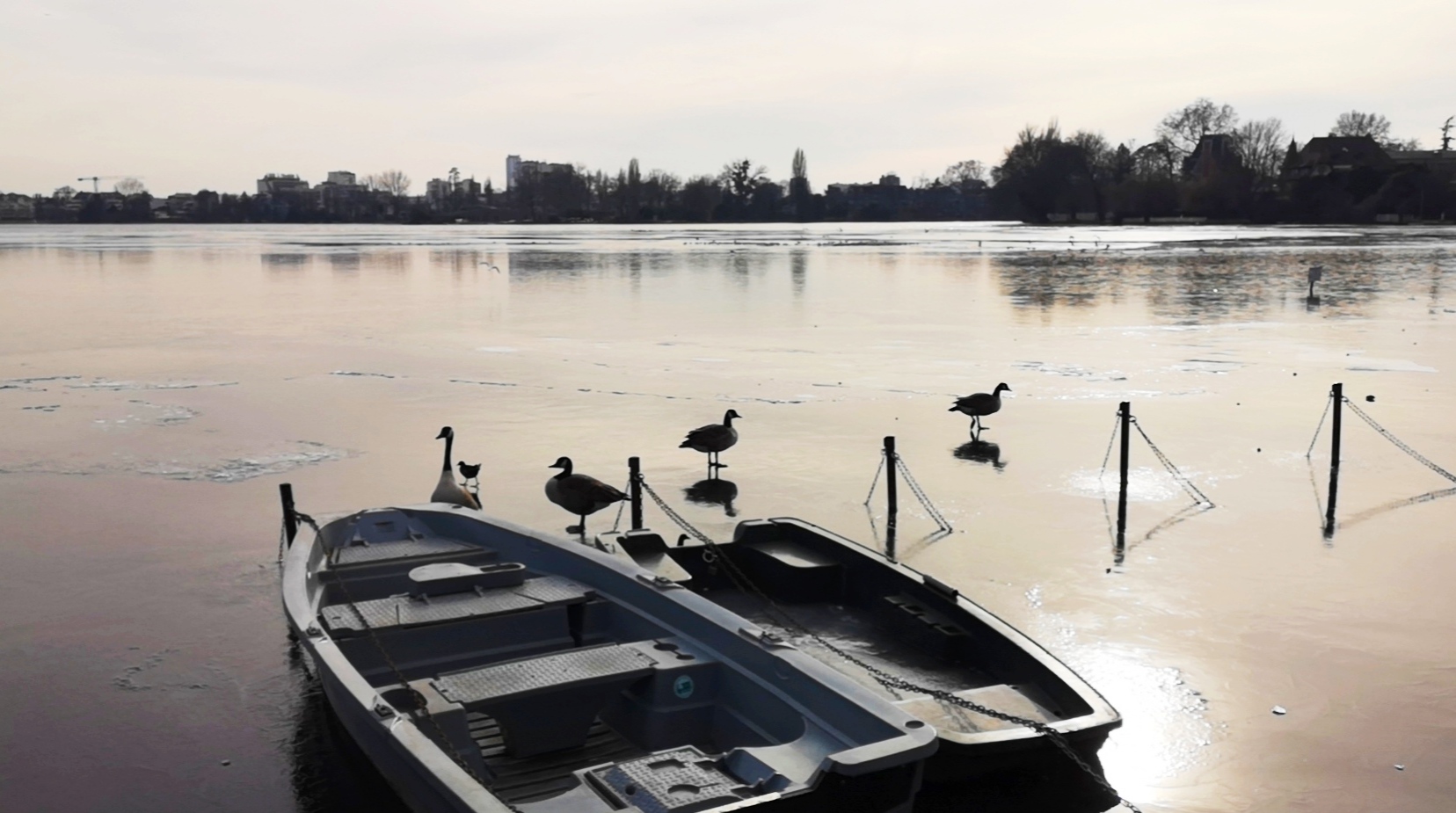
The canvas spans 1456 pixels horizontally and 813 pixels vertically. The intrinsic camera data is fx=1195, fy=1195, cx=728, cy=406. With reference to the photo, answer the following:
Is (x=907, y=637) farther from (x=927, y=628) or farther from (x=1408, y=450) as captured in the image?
(x=1408, y=450)

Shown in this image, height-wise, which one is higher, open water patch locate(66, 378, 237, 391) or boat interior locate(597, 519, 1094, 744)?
open water patch locate(66, 378, 237, 391)

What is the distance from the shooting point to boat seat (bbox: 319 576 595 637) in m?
7.56

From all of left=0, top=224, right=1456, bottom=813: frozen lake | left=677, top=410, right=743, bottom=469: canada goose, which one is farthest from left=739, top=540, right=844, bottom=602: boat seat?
left=677, top=410, right=743, bottom=469: canada goose

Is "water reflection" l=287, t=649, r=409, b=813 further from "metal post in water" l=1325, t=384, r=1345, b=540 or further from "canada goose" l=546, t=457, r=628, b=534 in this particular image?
"metal post in water" l=1325, t=384, r=1345, b=540

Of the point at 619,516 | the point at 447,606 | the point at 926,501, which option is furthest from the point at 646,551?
the point at 926,501

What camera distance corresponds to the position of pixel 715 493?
1375 centimetres

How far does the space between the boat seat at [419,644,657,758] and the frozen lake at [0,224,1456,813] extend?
1.33 meters

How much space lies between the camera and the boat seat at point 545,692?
6.42 meters

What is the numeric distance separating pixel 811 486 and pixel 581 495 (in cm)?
316

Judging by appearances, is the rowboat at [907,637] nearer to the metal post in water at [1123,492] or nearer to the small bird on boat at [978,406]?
the metal post in water at [1123,492]

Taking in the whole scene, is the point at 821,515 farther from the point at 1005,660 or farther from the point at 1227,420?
the point at 1227,420

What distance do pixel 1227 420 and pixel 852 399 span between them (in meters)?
5.65

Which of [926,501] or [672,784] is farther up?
[672,784]

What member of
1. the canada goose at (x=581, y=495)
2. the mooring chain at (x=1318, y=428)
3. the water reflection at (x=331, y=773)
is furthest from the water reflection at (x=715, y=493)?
the mooring chain at (x=1318, y=428)
